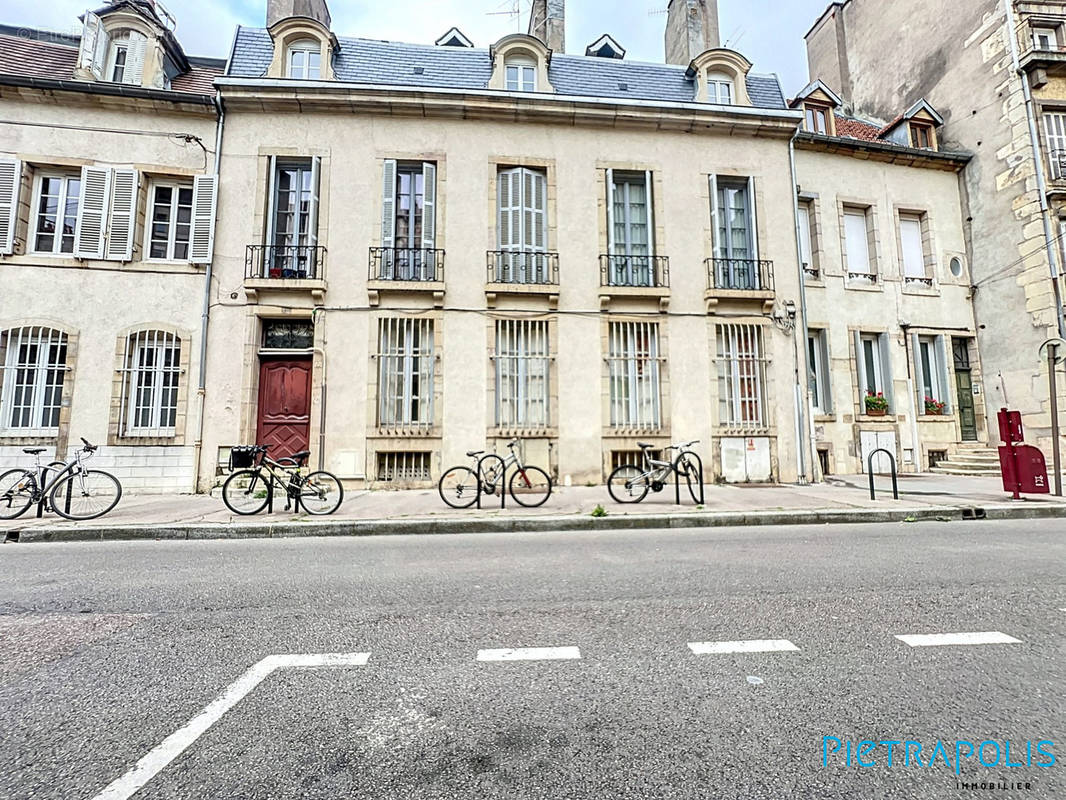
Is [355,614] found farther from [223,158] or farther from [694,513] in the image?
[223,158]

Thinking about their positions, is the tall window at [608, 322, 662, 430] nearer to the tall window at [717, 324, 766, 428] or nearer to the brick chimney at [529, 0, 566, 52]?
the tall window at [717, 324, 766, 428]

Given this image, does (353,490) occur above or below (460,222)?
below

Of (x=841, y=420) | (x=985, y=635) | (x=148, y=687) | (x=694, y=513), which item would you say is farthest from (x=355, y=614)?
(x=841, y=420)

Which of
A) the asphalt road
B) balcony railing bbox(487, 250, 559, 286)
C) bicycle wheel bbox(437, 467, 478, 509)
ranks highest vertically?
balcony railing bbox(487, 250, 559, 286)

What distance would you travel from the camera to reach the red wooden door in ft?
35.2

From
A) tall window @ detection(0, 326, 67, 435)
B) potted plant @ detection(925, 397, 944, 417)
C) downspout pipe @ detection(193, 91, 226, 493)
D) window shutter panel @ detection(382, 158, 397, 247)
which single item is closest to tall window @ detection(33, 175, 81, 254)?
tall window @ detection(0, 326, 67, 435)

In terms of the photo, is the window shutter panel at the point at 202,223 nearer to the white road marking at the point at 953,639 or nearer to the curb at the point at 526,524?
the curb at the point at 526,524

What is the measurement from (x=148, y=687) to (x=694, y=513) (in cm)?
648

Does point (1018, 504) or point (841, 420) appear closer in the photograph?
point (1018, 504)

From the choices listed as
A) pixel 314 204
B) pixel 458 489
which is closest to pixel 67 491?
pixel 458 489

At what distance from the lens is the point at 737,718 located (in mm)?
2062

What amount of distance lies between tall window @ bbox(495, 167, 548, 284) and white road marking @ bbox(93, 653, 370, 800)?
31.4 ft

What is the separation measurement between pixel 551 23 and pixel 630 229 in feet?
21.7

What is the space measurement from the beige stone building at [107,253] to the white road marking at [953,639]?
1136 centimetres
